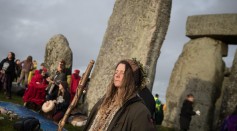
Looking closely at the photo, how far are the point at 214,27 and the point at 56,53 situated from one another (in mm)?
6944

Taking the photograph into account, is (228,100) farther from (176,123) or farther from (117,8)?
(117,8)

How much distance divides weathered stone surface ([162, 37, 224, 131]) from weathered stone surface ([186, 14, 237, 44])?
0.92 ft

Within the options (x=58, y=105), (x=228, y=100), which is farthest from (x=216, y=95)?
(x=58, y=105)

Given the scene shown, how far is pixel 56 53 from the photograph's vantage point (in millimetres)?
16234

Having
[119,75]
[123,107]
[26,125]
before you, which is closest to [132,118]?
[123,107]

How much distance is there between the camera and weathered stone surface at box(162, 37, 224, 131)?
43.2 ft

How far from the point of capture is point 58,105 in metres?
9.25

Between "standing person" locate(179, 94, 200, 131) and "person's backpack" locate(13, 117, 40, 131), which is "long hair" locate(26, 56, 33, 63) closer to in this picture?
"standing person" locate(179, 94, 200, 131)

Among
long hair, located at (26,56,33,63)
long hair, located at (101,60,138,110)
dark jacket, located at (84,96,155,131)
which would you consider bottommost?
dark jacket, located at (84,96,155,131)

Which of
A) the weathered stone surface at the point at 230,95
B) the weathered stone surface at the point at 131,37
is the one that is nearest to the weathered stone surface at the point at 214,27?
the weathered stone surface at the point at 230,95

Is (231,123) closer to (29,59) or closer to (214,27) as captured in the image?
(214,27)

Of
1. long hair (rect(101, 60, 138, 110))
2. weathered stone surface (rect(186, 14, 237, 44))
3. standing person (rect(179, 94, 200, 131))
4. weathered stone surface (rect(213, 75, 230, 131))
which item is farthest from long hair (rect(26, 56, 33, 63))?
long hair (rect(101, 60, 138, 110))

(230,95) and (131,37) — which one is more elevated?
(131,37)

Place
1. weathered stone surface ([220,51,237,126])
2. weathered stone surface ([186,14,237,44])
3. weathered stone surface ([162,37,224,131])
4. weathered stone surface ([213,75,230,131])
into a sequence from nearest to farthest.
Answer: weathered stone surface ([220,51,237,126])
weathered stone surface ([162,37,224,131])
weathered stone surface ([213,75,230,131])
weathered stone surface ([186,14,237,44])
